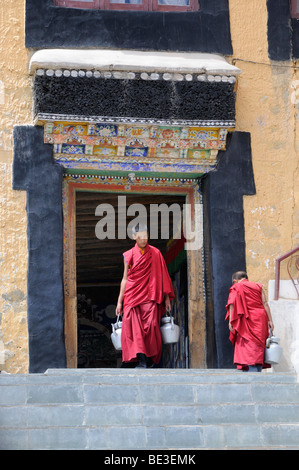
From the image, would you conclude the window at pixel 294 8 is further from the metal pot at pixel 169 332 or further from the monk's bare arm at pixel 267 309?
the metal pot at pixel 169 332

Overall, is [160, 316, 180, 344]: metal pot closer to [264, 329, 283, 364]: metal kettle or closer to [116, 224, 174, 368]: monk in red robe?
[116, 224, 174, 368]: monk in red robe

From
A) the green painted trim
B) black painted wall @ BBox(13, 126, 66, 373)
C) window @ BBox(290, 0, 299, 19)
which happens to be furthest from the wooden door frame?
window @ BBox(290, 0, 299, 19)

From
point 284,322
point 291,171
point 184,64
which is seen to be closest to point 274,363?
point 284,322

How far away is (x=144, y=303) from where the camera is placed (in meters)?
10.2

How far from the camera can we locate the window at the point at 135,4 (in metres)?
10.9

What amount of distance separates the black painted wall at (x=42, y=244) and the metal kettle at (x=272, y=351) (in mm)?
2058

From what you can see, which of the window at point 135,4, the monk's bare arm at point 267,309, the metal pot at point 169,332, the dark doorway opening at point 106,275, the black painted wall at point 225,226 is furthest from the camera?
the dark doorway opening at point 106,275

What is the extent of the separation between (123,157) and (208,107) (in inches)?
41.3

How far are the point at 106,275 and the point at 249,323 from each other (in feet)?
21.8

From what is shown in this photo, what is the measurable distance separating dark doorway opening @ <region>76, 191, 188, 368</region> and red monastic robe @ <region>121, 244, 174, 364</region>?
1.46 metres

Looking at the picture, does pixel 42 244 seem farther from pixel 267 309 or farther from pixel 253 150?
pixel 253 150

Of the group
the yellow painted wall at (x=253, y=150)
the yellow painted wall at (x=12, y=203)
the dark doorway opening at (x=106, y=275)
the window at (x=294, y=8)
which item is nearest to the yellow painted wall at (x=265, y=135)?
the yellow painted wall at (x=253, y=150)

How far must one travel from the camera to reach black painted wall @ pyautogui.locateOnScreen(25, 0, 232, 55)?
10789 mm

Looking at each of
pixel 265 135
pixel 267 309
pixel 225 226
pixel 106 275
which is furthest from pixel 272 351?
pixel 106 275
